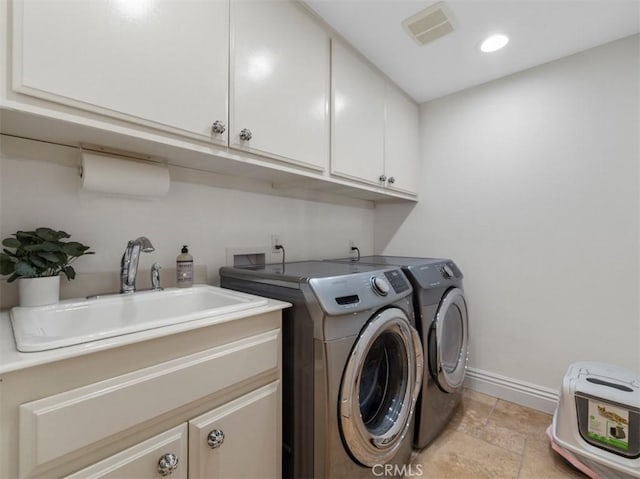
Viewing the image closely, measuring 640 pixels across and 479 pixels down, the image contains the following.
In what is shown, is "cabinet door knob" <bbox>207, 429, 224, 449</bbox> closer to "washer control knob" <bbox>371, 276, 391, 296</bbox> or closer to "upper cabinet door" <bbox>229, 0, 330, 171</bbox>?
"washer control knob" <bbox>371, 276, 391, 296</bbox>

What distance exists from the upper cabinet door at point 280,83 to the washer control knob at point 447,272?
973 millimetres

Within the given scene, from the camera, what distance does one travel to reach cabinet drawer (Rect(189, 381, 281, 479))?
85 cm

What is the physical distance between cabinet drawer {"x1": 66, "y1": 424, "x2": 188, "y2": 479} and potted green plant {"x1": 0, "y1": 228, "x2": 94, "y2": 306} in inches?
22.2

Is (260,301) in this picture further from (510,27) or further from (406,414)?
(510,27)

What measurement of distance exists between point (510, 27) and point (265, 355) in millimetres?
2086

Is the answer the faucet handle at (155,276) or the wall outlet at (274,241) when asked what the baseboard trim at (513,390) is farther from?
the faucet handle at (155,276)

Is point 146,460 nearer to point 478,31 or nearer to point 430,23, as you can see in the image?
point 430,23

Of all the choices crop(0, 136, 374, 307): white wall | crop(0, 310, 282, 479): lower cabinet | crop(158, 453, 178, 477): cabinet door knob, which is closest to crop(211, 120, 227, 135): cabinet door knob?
crop(0, 136, 374, 307): white wall

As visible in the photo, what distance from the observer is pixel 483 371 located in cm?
218

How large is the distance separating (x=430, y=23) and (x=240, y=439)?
2.10 meters

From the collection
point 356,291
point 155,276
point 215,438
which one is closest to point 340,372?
point 356,291

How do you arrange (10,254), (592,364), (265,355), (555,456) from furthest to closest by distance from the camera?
1. (592,364)
2. (555,456)
3. (265,355)
4. (10,254)

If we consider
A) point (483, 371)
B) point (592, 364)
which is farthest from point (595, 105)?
point (483, 371)

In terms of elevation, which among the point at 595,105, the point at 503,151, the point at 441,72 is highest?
the point at 441,72
